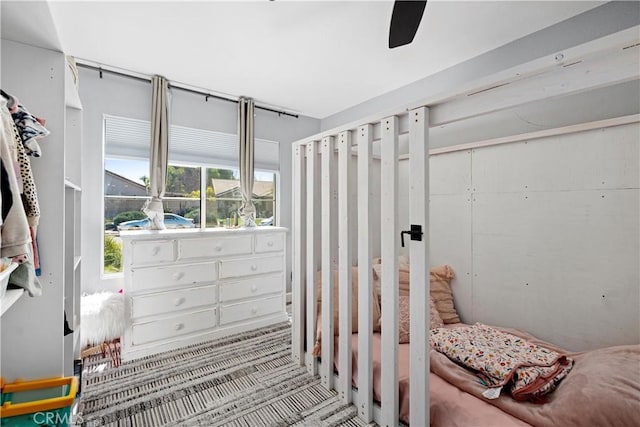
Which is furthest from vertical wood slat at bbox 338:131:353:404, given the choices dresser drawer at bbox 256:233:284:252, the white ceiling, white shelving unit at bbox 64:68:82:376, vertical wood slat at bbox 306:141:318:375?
white shelving unit at bbox 64:68:82:376

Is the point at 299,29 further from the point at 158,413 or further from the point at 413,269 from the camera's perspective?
the point at 158,413

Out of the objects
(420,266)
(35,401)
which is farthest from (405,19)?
(35,401)

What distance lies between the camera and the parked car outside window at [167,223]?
114 inches

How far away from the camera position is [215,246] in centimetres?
277

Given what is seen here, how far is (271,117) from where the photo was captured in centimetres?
368

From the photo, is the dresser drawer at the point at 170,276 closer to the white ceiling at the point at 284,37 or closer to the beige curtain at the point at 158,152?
the beige curtain at the point at 158,152

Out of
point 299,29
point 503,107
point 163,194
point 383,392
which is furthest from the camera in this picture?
point 163,194

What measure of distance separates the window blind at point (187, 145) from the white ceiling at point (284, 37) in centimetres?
50

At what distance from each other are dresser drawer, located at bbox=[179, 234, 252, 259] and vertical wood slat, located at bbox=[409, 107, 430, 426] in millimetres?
1917

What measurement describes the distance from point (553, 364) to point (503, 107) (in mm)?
1311

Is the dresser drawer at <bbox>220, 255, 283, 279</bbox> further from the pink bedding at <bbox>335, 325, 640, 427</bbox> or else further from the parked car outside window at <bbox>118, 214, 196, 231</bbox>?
the pink bedding at <bbox>335, 325, 640, 427</bbox>

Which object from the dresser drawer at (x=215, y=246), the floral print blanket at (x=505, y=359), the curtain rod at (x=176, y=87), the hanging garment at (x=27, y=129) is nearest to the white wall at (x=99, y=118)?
the curtain rod at (x=176, y=87)

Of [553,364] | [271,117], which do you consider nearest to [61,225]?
[553,364]

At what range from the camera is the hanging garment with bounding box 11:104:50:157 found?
1030 millimetres
